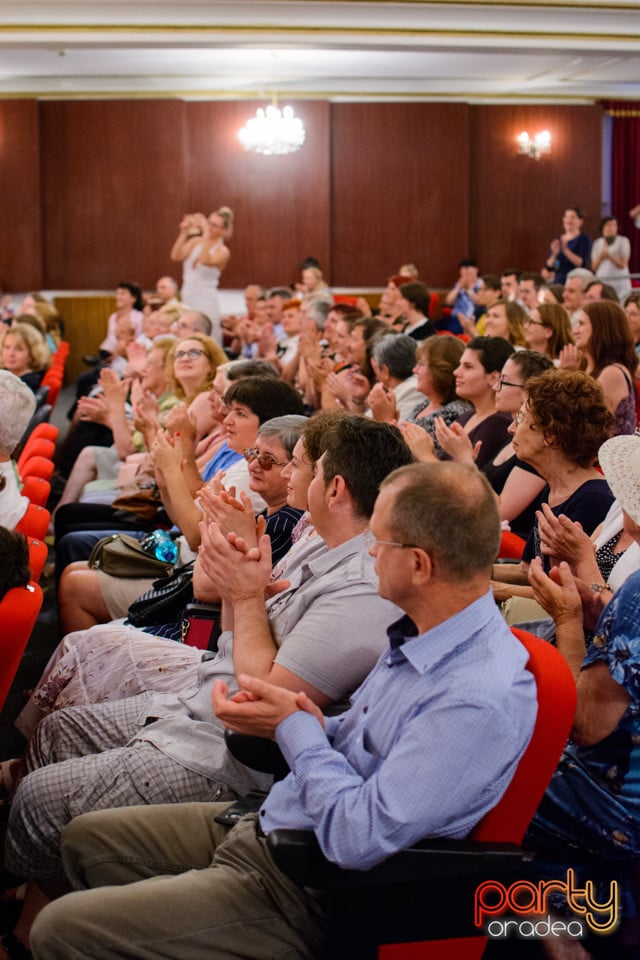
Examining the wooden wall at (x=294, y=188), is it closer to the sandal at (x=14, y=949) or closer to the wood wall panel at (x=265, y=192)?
the wood wall panel at (x=265, y=192)

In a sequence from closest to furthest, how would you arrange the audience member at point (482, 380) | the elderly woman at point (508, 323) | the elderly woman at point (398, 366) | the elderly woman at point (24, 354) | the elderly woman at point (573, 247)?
the audience member at point (482, 380) → the elderly woman at point (398, 366) → the elderly woman at point (508, 323) → the elderly woman at point (24, 354) → the elderly woman at point (573, 247)

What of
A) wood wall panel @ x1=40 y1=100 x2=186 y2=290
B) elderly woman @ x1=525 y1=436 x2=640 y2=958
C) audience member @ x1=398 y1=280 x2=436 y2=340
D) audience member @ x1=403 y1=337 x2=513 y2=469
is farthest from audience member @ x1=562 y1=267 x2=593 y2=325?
wood wall panel @ x1=40 y1=100 x2=186 y2=290

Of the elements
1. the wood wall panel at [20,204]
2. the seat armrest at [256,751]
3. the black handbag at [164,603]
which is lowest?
the black handbag at [164,603]

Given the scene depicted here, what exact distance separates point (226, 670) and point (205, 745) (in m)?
0.17

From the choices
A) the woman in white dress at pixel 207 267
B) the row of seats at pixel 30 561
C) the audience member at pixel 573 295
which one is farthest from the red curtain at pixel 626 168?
the row of seats at pixel 30 561

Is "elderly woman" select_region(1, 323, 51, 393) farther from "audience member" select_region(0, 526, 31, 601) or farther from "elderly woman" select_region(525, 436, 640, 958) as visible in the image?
"elderly woman" select_region(525, 436, 640, 958)

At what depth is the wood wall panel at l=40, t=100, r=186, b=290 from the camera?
1352cm

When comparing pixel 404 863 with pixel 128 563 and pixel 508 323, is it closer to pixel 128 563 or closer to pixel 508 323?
pixel 128 563

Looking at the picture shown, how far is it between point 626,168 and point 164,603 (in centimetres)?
1403

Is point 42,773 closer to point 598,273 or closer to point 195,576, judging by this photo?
point 195,576

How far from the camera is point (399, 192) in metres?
14.6

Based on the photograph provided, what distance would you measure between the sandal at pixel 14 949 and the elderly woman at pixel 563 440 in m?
1.44

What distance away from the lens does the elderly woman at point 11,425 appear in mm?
3330

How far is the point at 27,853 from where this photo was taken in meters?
2.17
